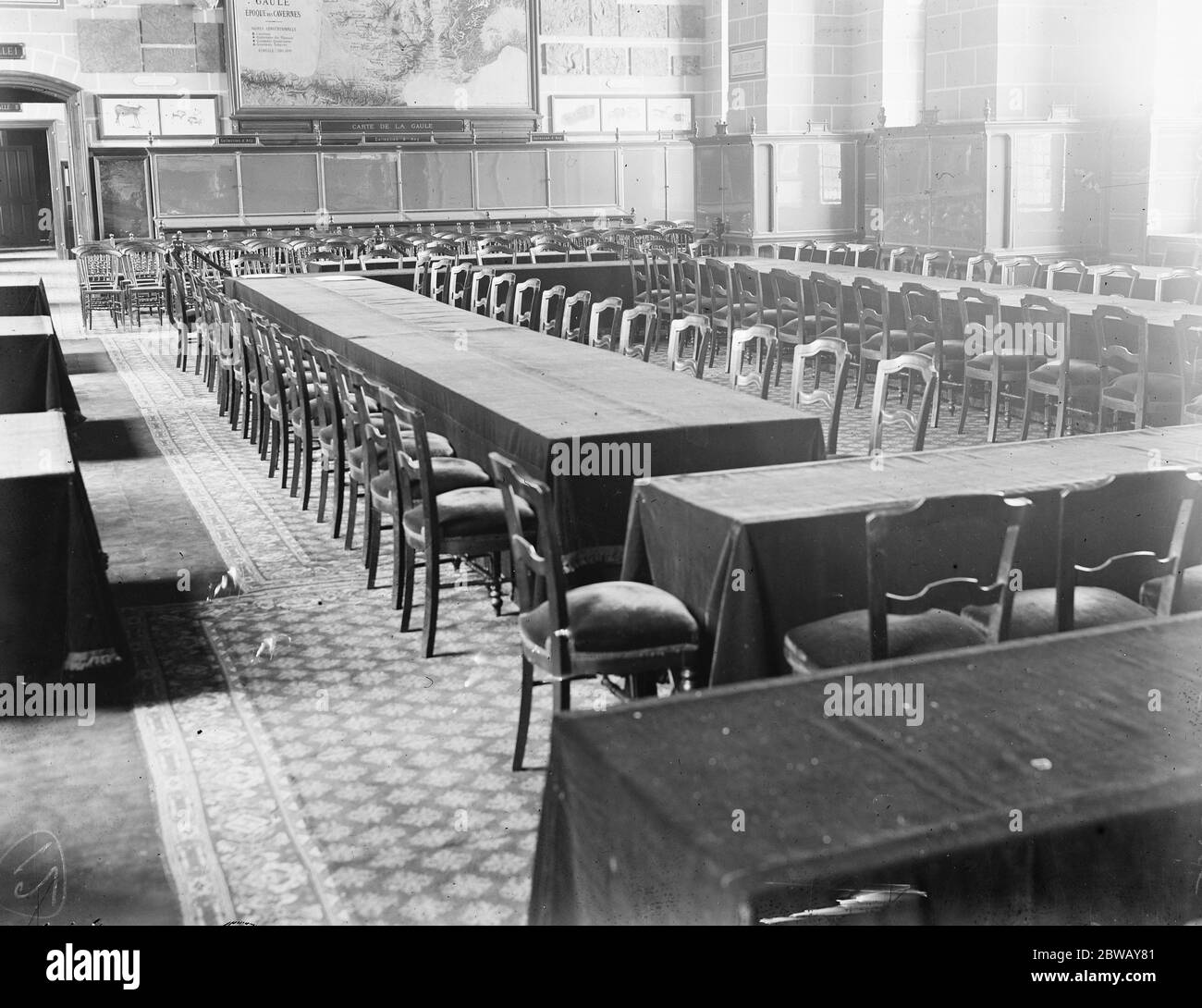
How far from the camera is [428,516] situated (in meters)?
4.25

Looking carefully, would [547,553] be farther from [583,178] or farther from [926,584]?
[583,178]

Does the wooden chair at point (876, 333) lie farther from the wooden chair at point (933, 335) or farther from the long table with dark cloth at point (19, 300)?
the long table with dark cloth at point (19, 300)

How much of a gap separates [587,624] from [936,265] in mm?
9432

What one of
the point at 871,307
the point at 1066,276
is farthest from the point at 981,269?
the point at 871,307

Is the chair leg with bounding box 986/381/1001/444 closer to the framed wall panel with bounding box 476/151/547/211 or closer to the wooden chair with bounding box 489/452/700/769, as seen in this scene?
the wooden chair with bounding box 489/452/700/769

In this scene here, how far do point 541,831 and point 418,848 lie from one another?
129 centimetres

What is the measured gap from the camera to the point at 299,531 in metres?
5.95

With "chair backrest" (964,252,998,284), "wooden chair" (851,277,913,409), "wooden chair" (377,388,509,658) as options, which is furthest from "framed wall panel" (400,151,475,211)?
"wooden chair" (377,388,509,658)

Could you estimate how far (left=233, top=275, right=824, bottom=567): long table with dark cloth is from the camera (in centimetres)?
412

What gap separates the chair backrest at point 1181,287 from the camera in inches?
328

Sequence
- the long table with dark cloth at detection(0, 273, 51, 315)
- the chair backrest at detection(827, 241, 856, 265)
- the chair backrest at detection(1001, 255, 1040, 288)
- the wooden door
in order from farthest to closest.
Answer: the wooden door < the chair backrest at detection(827, 241, 856, 265) < the long table with dark cloth at detection(0, 273, 51, 315) < the chair backrest at detection(1001, 255, 1040, 288)

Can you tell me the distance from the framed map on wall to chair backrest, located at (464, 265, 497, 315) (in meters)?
8.04

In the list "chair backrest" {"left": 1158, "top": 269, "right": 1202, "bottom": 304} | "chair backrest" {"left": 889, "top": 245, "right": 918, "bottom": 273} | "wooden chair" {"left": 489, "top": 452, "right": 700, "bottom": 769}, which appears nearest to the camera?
"wooden chair" {"left": 489, "top": 452, "right": 700, "bottom": 769}
